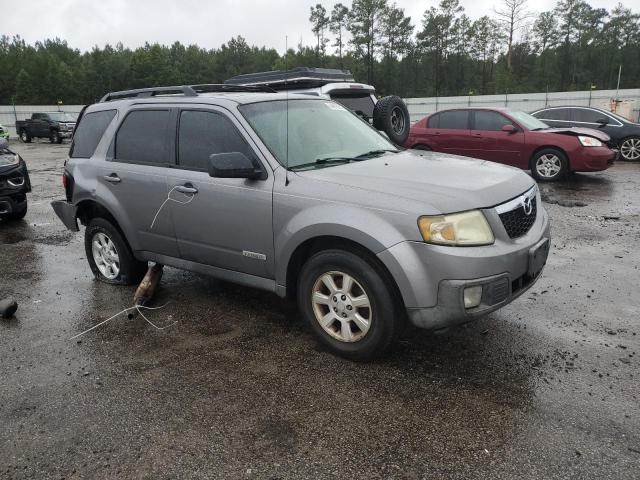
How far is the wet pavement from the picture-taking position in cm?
263

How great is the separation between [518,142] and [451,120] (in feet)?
5.33

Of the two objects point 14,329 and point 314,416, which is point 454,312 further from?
point 14,329

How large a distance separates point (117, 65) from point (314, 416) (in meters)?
92.7

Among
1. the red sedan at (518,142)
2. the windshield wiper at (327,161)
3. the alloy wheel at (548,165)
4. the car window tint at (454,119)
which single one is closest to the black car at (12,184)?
the windshield wiper at (327,161)

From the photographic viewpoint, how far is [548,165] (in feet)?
35.9

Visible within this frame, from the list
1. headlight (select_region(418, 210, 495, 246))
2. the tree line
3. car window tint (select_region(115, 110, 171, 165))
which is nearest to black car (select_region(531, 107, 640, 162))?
car window tint (select_region(115, 110, 171, 165))

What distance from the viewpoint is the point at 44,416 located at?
310cm

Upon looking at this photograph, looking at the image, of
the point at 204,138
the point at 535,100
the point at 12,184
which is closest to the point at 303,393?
the point at 204,138

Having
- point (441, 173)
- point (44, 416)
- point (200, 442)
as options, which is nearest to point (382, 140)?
point (441, 173)

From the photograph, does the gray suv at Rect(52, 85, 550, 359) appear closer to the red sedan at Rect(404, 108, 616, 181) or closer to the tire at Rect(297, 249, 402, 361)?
the tire at Rect(297, 249, 402, 361)

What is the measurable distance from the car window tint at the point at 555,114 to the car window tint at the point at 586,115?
175mm

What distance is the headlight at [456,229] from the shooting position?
3164 mm

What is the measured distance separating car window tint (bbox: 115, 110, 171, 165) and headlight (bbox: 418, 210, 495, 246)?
2448mm

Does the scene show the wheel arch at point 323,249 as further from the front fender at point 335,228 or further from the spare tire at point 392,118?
the spare tire at point 392,118
